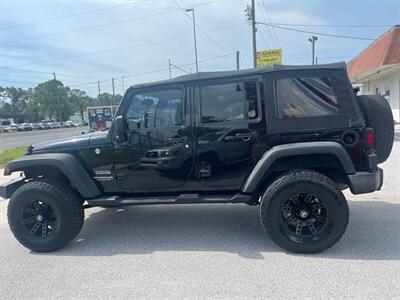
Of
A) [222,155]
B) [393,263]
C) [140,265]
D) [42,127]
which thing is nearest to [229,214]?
[222,155]

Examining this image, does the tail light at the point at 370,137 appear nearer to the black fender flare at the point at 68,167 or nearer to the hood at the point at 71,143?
the hood at the point at 71,143

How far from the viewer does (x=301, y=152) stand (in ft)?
11.0

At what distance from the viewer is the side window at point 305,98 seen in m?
3.51

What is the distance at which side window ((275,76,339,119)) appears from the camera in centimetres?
351

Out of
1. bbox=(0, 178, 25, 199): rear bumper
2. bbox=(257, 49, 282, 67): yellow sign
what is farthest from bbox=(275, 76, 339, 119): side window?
bbox=(257, 49, 282, 67): yellow sign

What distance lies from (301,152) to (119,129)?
215 centimetres

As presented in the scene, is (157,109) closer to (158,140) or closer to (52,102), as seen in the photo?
(158,140)

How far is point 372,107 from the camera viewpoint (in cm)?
362

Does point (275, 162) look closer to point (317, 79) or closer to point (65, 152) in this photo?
point (317, 79)

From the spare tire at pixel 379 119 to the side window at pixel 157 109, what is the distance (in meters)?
2.15

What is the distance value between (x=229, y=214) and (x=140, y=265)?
1.80 m

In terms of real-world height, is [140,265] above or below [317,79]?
below

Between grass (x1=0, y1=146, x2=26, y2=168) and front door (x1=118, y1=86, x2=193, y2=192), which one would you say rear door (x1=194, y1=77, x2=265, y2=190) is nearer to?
front door (x1=118, y1=86, x2=193, y2=192)

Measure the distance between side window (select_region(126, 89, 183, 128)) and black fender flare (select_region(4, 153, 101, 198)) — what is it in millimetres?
883
